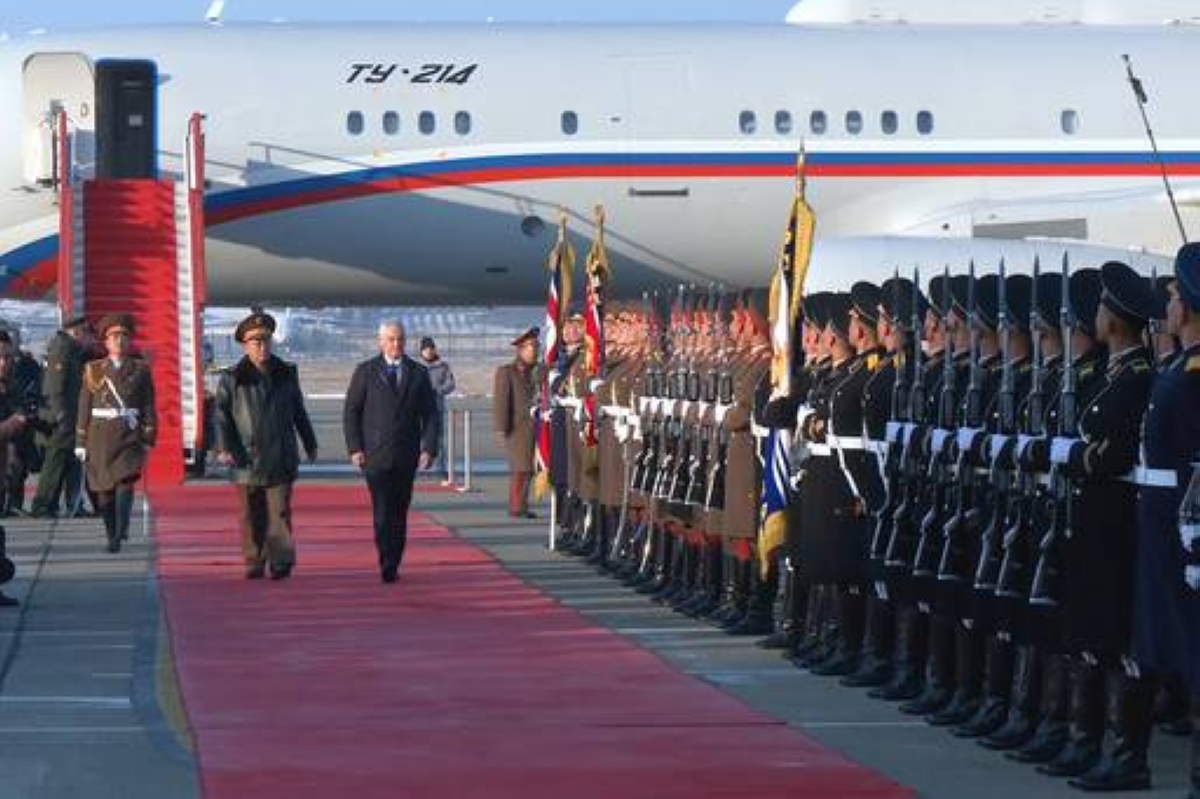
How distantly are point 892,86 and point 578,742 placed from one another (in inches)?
799

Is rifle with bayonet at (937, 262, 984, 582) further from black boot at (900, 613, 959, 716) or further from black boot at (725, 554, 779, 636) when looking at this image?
black boot at (725, 554, 779, 636)

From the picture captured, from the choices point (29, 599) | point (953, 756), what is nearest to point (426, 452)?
point (29, 599)

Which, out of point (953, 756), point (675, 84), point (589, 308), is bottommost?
point (953, 756)

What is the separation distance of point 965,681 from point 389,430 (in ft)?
24.7

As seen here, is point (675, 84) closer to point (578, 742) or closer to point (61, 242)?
point (61, 242)

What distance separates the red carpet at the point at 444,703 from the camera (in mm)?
11945

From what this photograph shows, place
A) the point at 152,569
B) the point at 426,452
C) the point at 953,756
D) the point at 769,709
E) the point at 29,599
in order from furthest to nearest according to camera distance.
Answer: the point at 426,452 < the point at 152,569 < the point at 29,599 < the point at 769,709 < the point at 953,756

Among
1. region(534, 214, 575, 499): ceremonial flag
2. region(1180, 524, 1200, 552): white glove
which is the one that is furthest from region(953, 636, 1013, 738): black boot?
region(534, 214, 575, 499): ceremonial flag

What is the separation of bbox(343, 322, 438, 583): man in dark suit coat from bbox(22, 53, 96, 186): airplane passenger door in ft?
38.0

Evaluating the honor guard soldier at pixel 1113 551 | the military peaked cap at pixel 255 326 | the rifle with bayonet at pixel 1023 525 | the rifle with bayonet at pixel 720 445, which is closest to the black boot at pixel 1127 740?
the honor guard soldier at pixel 1113 551

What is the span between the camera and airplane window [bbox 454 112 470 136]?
105 ft

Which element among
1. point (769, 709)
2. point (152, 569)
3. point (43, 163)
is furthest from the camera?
point (43, 163)

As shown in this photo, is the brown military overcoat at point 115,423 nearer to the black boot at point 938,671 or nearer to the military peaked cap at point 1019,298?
the black boot at point 938,671

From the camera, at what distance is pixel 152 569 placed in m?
21.3
